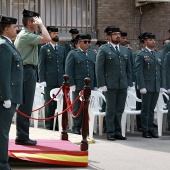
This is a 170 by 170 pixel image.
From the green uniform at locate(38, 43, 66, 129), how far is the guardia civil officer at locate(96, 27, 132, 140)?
1.89 metres

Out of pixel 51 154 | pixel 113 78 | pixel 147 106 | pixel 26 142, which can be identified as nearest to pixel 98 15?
pixel 147 106

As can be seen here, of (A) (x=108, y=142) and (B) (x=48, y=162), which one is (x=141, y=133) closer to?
(A) (x=108, y=142)

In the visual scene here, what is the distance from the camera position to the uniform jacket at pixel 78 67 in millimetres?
13617

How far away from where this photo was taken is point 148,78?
529 inches

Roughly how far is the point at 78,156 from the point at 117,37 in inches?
154

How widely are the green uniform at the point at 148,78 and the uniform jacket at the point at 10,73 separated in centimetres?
532

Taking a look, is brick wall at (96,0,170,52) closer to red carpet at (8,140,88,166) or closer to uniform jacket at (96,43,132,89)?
uniform jacket at (96,43,132,89)

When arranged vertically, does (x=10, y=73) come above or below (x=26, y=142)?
above

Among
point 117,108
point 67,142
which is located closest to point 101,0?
point 117,108

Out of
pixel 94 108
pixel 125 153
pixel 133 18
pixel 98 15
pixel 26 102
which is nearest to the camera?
pixel 26 102

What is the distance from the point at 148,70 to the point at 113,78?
3.63ft

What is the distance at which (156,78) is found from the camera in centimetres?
1351

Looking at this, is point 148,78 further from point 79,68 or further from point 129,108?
point 79,68

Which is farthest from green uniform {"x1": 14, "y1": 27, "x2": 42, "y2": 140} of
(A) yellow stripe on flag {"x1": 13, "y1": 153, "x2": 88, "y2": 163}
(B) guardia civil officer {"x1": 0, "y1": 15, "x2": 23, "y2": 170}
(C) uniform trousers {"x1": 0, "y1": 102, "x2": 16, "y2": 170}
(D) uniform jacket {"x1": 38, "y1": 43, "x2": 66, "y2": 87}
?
(D) uniform jacket {"x1": 38, "y1": 43, "x2": 66, "y2": 87}
